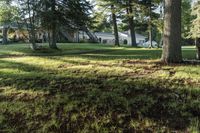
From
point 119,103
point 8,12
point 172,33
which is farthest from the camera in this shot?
point 8,12

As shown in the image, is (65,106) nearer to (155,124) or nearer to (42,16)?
(155,124)

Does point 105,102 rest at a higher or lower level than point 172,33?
lower

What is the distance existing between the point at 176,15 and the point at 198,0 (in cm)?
1627

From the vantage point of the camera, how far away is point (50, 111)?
5.56m

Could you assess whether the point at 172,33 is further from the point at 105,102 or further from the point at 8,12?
the point at 8,12

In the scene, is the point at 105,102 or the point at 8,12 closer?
the point at 105,102

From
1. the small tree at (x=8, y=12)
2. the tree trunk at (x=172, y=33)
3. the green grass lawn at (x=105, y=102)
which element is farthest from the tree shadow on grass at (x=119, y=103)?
the small tree at (x=8, y=12)

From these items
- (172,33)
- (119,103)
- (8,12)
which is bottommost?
(119,103)

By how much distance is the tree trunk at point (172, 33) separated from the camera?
8523 mm

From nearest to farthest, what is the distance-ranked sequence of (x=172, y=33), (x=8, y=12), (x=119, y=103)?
(x=119, y=103)
(x=172, y=33)
(x=8, y=12)

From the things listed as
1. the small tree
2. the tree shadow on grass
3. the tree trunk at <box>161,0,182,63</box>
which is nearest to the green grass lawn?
the tree shadow on grass

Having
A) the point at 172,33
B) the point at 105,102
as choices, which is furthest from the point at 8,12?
the point at 105,102

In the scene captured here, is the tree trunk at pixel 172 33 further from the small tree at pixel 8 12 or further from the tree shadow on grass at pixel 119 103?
the small tree at pixel 8 12

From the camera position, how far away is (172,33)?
8.53 meters
